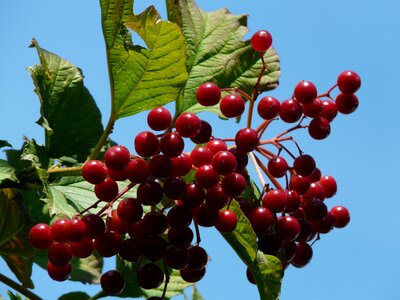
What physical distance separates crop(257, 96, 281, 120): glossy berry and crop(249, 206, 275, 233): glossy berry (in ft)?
0.67

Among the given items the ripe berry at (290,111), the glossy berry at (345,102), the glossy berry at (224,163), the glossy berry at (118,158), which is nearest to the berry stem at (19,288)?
the glossy berry at (118,158)

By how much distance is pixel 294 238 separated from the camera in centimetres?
168

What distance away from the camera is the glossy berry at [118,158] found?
1.52m

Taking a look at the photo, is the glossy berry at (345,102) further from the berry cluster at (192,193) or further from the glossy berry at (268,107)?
the glossy berry at (268,107)

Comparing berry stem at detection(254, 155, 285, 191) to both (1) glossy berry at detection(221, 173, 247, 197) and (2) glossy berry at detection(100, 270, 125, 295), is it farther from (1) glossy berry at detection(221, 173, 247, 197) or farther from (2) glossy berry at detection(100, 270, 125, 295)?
(2) glossy berry at detection(100, 270, 125, 295)

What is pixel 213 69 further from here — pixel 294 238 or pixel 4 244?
pixel 4 244

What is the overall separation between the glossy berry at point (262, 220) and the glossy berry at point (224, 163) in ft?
0.45

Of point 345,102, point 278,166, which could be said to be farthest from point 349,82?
point 278,166

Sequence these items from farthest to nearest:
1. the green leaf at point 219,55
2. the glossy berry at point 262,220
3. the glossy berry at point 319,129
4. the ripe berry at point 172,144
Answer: the green leaf at point 219,55 → the glossy berry at point 319,129 → the glossy berry at point 262,220 → the ripe berry at point 172,144

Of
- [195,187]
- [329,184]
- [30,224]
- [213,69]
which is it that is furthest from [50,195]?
[329,184]

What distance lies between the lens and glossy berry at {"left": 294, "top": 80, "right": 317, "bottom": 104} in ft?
5.58

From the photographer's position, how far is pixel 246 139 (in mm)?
1595

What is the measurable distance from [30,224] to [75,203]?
12 cm

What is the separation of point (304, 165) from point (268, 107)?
16cm
